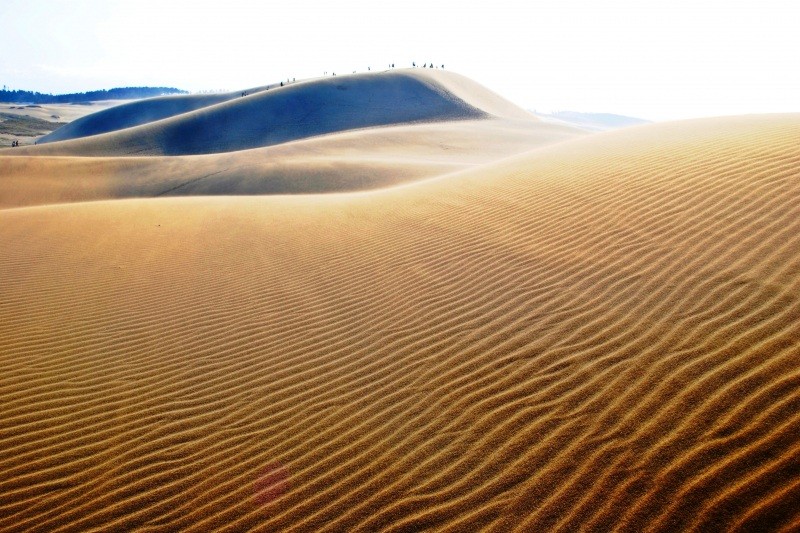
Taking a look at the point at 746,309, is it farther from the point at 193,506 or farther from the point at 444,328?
the point at 193,506

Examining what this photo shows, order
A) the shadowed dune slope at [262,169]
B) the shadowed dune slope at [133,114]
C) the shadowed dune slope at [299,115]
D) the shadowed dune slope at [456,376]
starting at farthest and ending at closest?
1. the shadowed dune slope at [133,114]
2. the shadowed dune slope at [299,115]
3. the shadowed dune slope at [262,169]
4. the shadowed dune slope at [456,376]

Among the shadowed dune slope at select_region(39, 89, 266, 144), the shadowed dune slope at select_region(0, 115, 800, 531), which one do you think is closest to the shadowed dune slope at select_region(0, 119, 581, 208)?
the shadowed dune slope at select_region(0, 115, 800, 531)

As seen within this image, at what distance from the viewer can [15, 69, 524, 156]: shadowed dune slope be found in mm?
39969

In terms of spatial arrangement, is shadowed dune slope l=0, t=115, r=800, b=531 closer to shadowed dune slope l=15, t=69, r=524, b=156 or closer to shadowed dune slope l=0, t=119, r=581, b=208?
shadowed dune slope l=0, t=119, r=581, b=208

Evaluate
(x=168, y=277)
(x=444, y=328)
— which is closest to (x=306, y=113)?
(x=168, y=277)

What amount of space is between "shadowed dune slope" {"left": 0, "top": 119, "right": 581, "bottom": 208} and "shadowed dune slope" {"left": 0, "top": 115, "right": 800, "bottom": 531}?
1202 centimetres

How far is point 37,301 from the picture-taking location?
252 inches

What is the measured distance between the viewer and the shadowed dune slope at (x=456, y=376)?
268 cm

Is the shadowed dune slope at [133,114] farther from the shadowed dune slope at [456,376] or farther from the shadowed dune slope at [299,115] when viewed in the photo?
the shadowed dune slope at [456,376]

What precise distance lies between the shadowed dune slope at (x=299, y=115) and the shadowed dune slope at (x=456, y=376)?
3685 centimetres

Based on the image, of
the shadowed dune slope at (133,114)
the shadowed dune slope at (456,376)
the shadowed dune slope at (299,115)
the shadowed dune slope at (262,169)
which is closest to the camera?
the shadowed dune slope at (456,376)

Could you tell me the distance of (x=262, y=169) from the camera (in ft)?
72.0

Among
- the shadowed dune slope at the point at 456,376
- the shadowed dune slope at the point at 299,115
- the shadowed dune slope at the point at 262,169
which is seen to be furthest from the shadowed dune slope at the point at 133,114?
the shadowed dune slope at the point at 456,376

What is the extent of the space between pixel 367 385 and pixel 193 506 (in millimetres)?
1487
